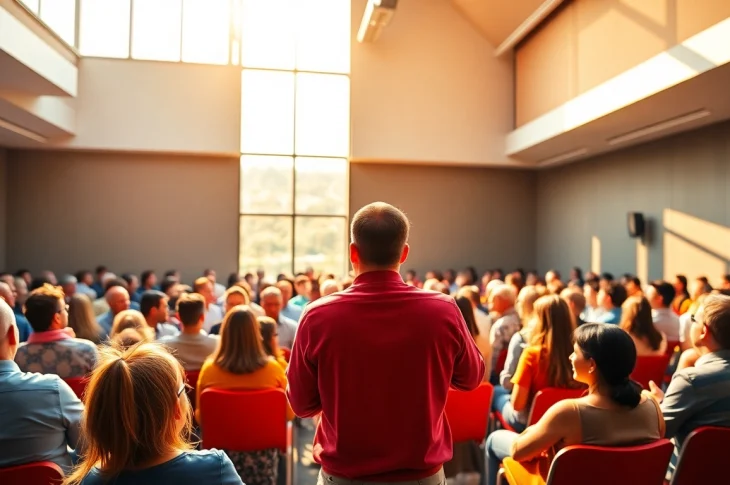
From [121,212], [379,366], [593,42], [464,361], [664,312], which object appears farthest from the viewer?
[121,212]

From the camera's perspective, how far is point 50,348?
119 inches

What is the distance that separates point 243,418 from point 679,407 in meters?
2.07

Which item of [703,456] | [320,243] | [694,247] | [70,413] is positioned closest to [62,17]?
[320,243]

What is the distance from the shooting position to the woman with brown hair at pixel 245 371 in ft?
10.0

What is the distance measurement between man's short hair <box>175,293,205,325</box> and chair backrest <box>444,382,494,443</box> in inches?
67.6

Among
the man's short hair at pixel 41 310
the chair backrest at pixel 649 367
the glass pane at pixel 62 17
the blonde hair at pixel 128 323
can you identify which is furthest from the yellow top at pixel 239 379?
the glass pane at pixel 62 17

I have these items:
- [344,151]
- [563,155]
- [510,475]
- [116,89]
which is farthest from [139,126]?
[510,475]

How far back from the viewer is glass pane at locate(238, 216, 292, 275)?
1192 centimetres

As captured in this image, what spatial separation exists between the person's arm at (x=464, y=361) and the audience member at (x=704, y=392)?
3.82 feet

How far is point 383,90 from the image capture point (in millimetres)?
11555

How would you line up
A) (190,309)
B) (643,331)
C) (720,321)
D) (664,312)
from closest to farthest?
(720,321) → (190,309) → (643,331) → (664,312)

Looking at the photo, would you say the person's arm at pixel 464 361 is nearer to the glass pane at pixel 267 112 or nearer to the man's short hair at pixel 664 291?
the man's short hair at pixel 664 291

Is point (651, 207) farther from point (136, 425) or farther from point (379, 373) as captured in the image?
point (136, 425)

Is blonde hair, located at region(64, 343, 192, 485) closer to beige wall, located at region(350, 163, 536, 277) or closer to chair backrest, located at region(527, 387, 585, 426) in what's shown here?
chair backrest, located at region(527, 387, 585, 426)
